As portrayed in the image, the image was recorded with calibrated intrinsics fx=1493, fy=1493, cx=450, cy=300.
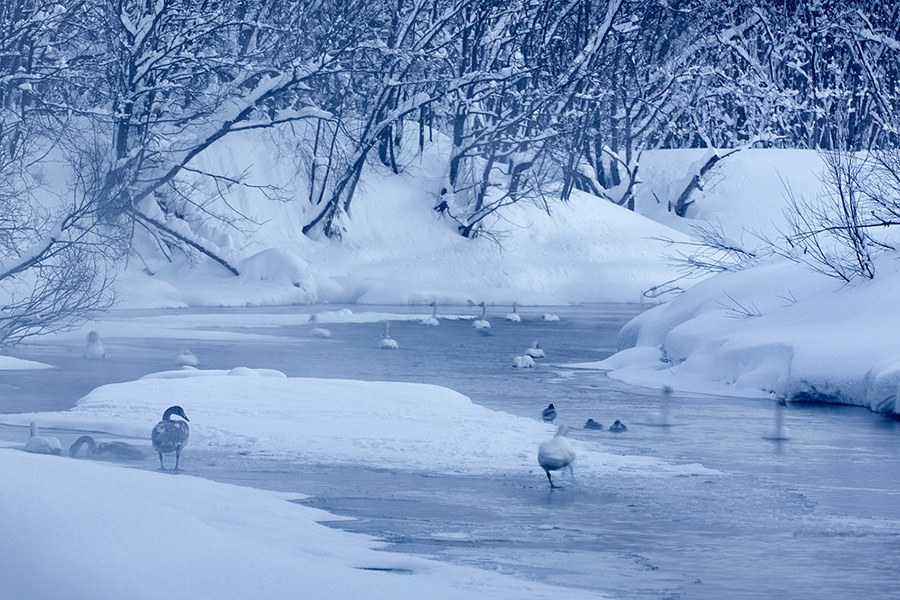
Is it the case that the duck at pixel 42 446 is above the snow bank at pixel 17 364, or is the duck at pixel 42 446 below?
below

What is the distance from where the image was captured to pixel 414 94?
39406 millimetres

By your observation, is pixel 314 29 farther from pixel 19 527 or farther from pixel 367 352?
pixel 19 527

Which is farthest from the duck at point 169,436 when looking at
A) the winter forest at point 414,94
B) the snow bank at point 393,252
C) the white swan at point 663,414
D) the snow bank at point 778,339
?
the snow bank at point 393,252

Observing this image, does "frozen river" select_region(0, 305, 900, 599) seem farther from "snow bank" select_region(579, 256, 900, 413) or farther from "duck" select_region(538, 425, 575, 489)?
"snow bank" select_region(579, 256, 900, 413)

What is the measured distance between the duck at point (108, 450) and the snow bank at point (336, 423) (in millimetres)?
420

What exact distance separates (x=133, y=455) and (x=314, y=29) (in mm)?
29495

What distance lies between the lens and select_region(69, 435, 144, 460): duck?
11.5 m

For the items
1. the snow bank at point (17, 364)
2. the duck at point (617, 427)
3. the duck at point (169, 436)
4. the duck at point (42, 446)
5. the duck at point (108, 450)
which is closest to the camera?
the duck at point (169, 436)

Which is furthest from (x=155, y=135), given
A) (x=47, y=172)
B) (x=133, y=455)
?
(x=133, y=455)

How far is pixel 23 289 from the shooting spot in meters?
27.5

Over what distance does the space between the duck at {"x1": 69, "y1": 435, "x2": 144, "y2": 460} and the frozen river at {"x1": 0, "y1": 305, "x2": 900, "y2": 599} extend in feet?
1.54

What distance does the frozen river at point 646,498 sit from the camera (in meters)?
8.30

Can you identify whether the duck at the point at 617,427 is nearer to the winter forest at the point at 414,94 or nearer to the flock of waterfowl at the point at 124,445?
the flock of waterfowl at the point at 124,445

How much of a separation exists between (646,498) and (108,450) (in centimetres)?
416
